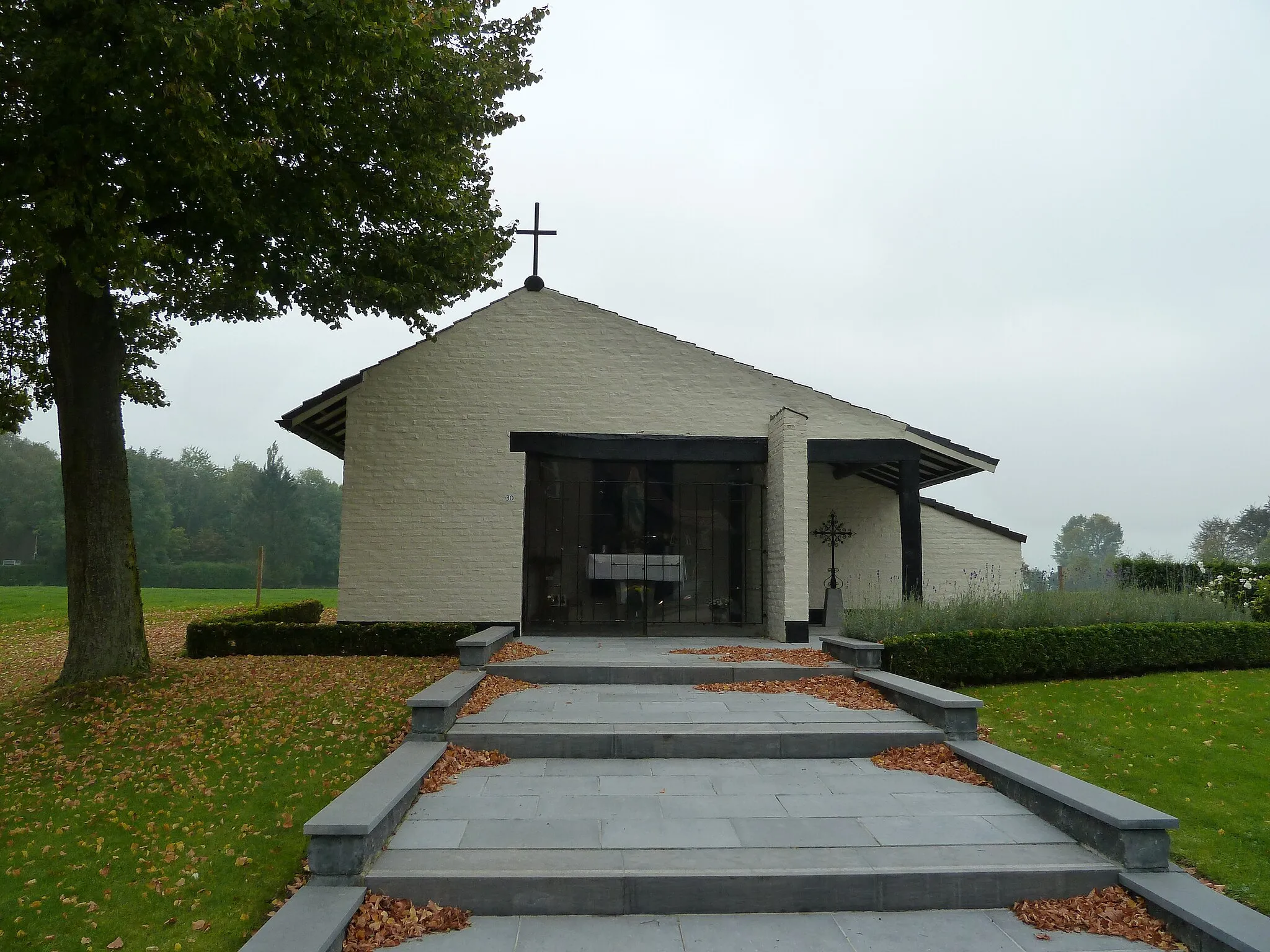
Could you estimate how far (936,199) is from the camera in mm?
13508

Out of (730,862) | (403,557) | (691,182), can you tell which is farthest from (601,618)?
(730,862)

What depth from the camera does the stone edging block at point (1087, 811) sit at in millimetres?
→ 3789

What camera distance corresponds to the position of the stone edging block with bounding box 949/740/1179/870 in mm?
3789

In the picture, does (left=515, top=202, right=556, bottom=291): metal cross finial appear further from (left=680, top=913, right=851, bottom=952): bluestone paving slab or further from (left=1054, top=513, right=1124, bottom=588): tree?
(left=1054, top=513, right=1124, bottom=588): tree

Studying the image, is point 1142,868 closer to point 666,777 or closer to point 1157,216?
point 666,777

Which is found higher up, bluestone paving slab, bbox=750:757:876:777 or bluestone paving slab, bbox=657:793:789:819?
bluestone paving slab, bbox=750:757:876:777

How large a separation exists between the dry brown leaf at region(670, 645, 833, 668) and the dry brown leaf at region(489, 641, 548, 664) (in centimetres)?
169

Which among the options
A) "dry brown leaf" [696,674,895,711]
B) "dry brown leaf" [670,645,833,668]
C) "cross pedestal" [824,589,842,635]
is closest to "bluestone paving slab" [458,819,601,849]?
"dry brown leaf" [696,674,895,711]

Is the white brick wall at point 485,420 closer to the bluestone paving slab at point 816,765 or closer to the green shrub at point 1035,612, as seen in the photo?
the green shrub at point 1035,612

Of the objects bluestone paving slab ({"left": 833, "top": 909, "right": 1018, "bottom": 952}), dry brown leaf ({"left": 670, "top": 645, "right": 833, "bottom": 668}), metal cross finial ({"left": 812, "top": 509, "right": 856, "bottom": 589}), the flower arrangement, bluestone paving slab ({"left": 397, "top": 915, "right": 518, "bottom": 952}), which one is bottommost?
bluestone paving slab ({"left": 397, "top": 915, "right": 518, "bottom": 952})

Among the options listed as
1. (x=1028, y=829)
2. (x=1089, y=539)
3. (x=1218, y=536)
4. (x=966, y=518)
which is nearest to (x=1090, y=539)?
(x=1089, y=539)

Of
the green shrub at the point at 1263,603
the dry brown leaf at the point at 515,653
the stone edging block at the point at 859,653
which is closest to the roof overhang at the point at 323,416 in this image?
the dry brown leaf at the point at 515,653

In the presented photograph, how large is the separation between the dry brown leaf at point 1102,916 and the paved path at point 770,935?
0.06 meters

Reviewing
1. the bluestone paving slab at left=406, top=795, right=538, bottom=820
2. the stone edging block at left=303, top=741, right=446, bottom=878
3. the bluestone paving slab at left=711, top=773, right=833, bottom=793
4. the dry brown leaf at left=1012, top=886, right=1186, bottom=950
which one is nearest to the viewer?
the dry brown leaf at left=1012, top=886, right=1186, bottom=950
